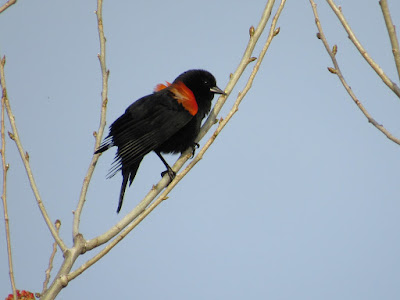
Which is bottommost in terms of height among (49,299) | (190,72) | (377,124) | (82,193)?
(377,124)

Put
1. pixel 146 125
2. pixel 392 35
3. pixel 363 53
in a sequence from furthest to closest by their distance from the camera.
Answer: pixel 146 125 → pixel 363 53 → pixel 392 35

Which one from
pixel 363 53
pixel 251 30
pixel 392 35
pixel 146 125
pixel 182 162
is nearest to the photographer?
pixel 392 35

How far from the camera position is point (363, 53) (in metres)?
2.23

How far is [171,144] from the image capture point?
482cm

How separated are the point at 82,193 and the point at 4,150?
0.45 m

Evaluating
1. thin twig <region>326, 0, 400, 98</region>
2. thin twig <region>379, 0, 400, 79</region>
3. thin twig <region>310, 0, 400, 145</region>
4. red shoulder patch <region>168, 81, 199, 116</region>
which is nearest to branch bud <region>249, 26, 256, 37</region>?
thin twig <region>310, 0, 400, 145</region>

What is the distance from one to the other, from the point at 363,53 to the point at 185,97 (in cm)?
286

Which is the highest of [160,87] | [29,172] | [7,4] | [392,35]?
[160,87]

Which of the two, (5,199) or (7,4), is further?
(5,199)

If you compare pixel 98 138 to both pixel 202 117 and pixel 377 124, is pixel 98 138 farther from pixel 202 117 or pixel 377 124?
pixel 202 117

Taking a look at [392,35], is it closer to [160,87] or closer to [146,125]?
[146,125]

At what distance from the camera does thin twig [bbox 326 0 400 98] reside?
6.97 ft

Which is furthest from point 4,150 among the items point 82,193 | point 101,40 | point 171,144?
point 171,144

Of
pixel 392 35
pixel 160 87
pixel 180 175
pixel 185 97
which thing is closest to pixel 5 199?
pixel 180 175
